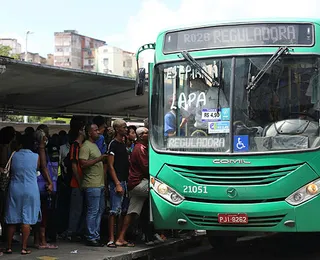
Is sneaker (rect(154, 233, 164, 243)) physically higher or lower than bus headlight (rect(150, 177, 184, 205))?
lower

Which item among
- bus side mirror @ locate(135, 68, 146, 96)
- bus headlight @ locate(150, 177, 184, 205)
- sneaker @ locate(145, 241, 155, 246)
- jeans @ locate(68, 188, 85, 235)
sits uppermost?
bus side mirror @ locate(135, 68, 146, 96)

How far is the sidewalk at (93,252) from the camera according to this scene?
8148 millimetres

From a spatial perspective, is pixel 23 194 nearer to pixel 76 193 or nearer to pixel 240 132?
pixel 76 193

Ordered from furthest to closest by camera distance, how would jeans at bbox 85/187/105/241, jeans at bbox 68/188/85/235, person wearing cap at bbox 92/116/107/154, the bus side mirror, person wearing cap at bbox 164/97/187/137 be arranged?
jeans at bbox 68/188/85/235, person wearing cap at bbox 92/116/107/154, jeans at bbox 85/187/105/241, the bus side mirror, person wearing cap at bbox 164/97/187/137

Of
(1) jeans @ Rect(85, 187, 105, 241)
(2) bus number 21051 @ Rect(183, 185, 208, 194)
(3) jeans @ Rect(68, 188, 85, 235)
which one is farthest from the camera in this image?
(3) jeans @ Rect(68, 188, 85, 235)

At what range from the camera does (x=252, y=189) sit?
7254 millimetres

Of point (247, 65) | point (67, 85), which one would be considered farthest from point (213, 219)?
point (67, 85)

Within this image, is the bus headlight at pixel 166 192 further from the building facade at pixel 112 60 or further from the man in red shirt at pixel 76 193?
the building facade at pixel 112 60

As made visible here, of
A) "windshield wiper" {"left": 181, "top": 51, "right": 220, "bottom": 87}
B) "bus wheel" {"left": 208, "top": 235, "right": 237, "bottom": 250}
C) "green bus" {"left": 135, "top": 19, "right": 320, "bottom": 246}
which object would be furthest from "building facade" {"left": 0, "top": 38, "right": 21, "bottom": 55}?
"green bus" {"left": 135, "top": 19, "right": 320, "bottom": 246}

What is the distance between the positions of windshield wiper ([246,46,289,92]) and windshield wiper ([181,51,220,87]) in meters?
0.44

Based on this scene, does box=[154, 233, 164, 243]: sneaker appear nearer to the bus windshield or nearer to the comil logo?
the bus windshield

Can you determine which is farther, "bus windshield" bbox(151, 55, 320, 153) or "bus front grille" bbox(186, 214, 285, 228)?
"bus windshield" bbox(151, 55, 320, 153)

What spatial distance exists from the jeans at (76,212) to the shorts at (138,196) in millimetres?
842

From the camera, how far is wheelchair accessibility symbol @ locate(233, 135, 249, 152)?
741 cm
